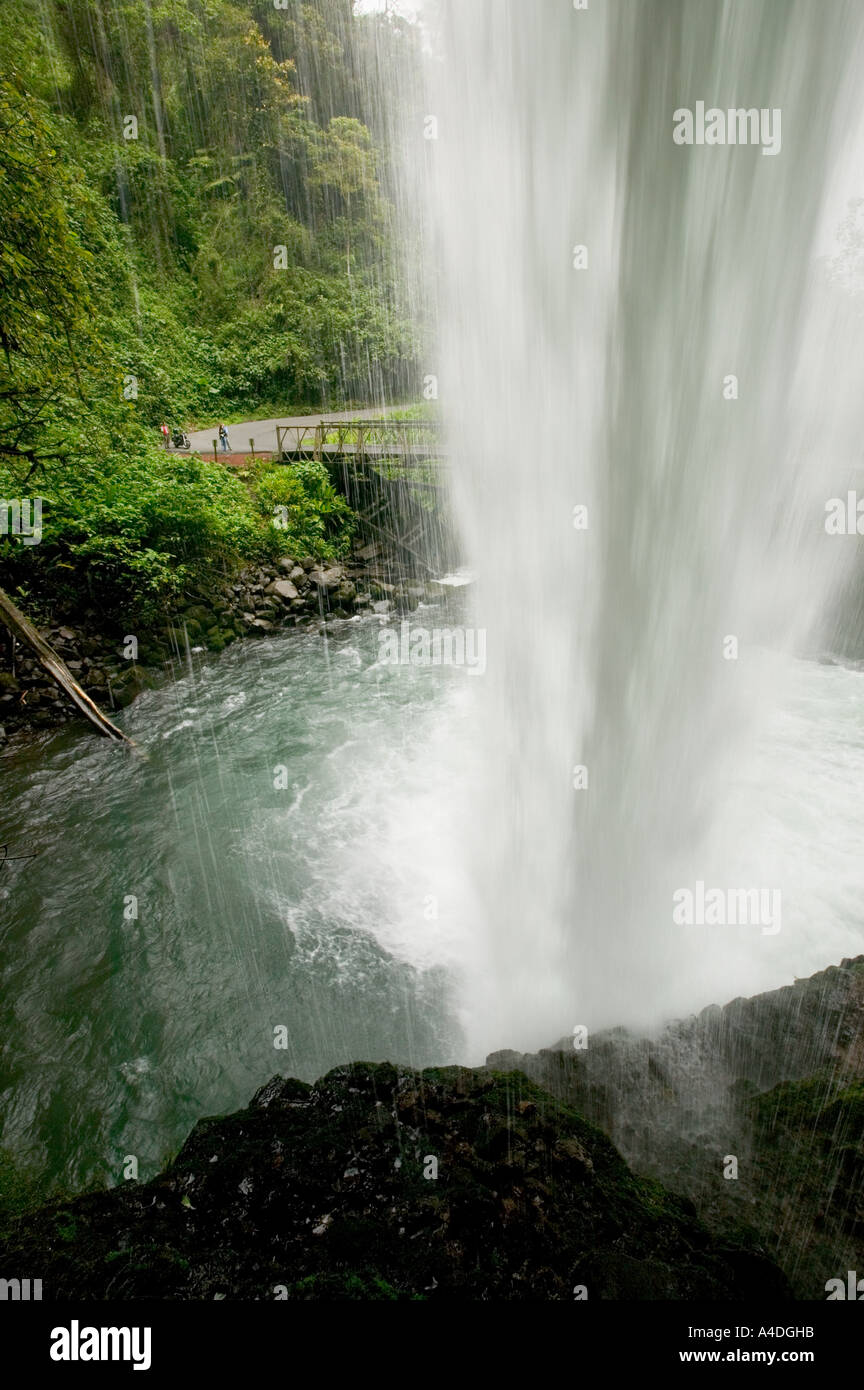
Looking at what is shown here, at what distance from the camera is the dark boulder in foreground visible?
2.52 metres

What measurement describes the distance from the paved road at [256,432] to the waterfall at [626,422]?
16642 mm

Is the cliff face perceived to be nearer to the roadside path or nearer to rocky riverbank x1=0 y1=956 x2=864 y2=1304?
rocky riverbank x1=0 y1=956 x2=864 y2=1304

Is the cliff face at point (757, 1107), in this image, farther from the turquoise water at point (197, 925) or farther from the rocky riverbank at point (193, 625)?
the rocky riverbank at point (193, 625)

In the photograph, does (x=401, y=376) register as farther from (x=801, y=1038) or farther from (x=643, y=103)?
(x=801, y=1038)

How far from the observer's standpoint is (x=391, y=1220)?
290cm

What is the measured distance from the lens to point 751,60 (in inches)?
195

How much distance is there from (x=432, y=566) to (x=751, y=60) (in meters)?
16.0

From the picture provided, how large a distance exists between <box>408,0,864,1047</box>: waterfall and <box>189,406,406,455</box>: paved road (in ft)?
54.6

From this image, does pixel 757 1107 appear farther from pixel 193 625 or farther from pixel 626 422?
pixel 193 625

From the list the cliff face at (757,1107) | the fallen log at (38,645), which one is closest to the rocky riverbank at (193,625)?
the fallen log at (38,645)

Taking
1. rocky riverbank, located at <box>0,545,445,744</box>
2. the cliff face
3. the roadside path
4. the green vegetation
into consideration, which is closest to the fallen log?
rocky riverbank, located at <box>0,545,445,744</box>

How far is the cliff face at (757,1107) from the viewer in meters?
3.24

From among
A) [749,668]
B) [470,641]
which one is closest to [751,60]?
[749,668]
